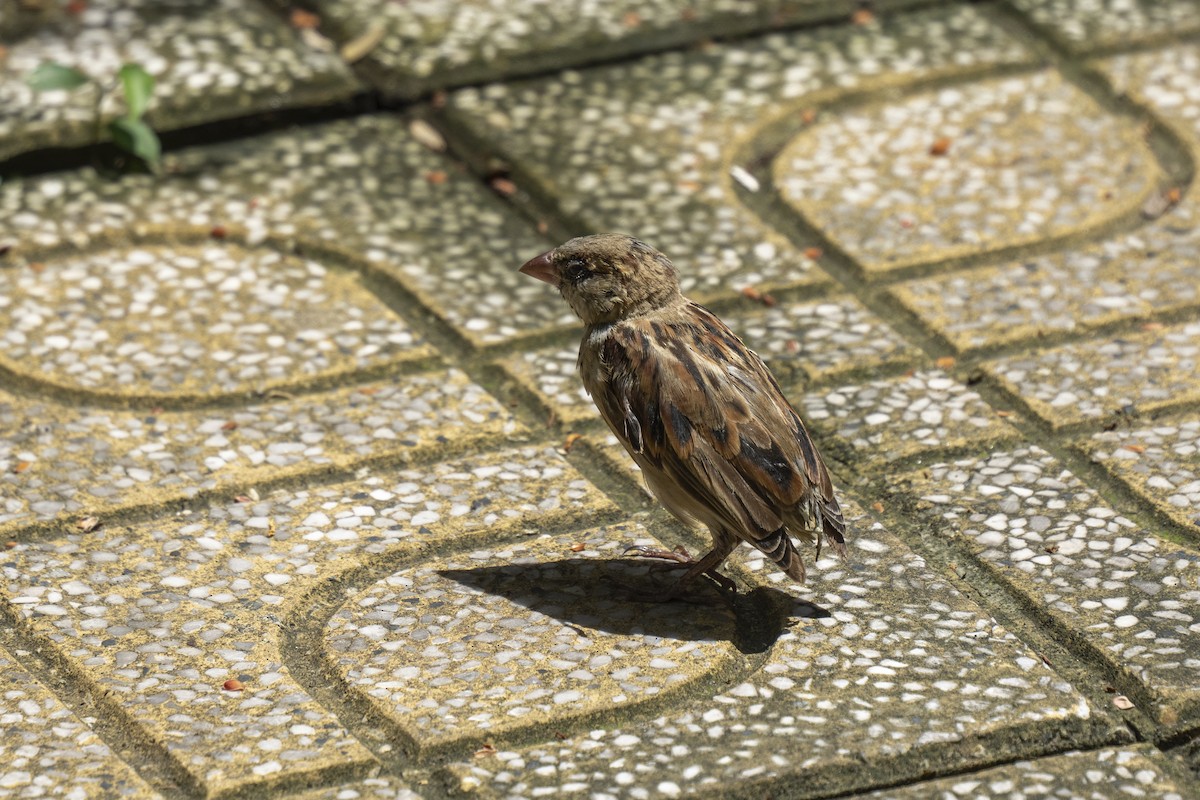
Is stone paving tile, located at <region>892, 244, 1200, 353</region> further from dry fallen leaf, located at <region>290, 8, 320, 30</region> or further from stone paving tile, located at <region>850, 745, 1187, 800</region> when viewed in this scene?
dry fallen leaf, located at <region>290, 8, 320, 30</region>

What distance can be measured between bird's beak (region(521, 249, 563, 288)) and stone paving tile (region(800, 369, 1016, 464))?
709 millimetres

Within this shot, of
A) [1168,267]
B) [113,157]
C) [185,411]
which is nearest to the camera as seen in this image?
[185,411]

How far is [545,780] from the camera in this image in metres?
3.35

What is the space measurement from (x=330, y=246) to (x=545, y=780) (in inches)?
89.4

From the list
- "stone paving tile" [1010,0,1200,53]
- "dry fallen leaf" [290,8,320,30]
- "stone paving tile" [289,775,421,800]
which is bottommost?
"stone paving tile" [289,775,421,800]

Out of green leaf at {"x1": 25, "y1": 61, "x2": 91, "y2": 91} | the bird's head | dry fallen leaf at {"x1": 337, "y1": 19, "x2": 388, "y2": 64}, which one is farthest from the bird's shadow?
dry fallen leaf at {"x1": 337, "y1": 19, "x2": 388, "y2": 64}

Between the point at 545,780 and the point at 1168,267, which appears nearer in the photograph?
the point at 545,780

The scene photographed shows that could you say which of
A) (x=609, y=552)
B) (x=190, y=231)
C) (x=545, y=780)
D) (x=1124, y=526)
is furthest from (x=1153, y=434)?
(x=190, y=231)

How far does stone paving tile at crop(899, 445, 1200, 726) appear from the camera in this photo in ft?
12.1

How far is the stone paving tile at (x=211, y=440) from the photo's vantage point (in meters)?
4.24

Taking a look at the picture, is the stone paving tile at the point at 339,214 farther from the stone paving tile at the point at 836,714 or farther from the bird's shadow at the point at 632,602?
the stone paving tile at the point at 836,714

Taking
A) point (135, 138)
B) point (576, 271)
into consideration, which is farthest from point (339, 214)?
point (576, 271)

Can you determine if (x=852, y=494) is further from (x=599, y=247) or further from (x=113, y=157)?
(x=113, y=157)

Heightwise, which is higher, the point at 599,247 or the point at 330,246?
the point at 599,247
